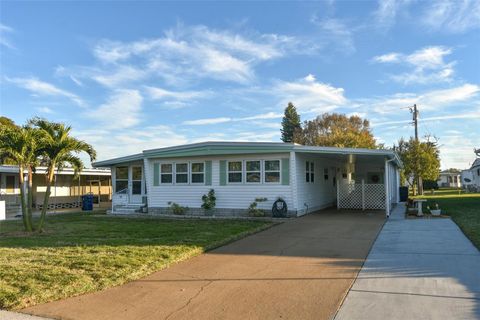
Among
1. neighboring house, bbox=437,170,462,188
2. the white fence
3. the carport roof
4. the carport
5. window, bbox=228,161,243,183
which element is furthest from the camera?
neighboring house, bbox=437,170,462,188

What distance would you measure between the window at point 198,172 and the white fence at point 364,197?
255 inches

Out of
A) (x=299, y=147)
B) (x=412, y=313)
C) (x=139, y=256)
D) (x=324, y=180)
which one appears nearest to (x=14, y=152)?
(x=139, y=256)

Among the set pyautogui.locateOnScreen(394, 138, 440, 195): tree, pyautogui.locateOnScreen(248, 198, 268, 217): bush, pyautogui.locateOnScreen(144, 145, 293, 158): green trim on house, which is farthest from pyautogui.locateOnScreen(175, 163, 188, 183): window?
pyautogui.locateOnScreen(394, 138, 440, 195): tree

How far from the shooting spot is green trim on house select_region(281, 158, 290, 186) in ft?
49.9

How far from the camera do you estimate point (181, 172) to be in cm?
1752

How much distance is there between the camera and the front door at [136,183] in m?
19.4

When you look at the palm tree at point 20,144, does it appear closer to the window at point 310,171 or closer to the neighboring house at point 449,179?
the window at point 310,171

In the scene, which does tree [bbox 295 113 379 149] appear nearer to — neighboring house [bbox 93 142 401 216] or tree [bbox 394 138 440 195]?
tree [bbox 394 138 440 195]

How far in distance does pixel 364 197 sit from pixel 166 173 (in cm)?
899

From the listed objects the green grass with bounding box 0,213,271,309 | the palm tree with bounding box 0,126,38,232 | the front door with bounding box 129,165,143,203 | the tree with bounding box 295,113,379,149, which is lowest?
the green grass with bounding box 0,213,271,309

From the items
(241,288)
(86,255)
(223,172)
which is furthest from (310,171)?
(241,288)

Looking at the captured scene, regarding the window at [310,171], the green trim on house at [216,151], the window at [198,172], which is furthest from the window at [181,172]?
the window at [310,171]

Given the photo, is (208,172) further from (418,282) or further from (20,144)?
(418,282)

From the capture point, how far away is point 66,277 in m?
6.24
